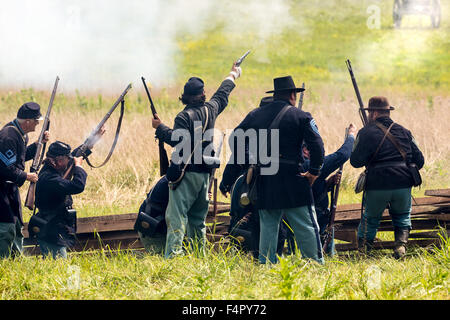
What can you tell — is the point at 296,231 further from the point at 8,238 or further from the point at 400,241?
the point at 8,238

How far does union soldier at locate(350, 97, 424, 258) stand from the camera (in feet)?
24.2

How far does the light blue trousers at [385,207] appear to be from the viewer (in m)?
7.40

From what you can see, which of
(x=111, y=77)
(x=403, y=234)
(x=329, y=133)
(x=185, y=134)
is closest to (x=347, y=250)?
(x=403, y=234)

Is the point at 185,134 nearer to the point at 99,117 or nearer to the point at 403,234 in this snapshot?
the point at 403,234

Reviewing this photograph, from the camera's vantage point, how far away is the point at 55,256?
754 cm

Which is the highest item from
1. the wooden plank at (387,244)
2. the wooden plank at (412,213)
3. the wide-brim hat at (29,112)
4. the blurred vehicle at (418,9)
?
the blurred vehicle at (418,9)

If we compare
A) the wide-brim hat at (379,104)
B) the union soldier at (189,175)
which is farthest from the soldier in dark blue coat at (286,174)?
the wide-brim hat at (379,104)

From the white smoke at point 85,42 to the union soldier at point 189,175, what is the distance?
50.3 feet

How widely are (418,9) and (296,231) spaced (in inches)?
1339

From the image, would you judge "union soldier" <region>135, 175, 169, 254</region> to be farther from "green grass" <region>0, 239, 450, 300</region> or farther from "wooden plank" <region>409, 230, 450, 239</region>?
"wooden plank" <region>409, 230, 450, 239</region>

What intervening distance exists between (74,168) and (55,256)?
3.09 feet

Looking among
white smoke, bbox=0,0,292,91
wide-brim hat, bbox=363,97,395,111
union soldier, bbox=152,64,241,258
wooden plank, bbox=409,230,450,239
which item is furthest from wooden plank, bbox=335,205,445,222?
white smoke, bbox=0,0,292,91

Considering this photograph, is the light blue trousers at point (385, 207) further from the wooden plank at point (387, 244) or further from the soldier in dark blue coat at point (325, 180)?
the soldier in dark blue coat at point (325, 180)

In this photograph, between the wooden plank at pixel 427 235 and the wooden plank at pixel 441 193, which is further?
the wooden plank at pixel 441 193
